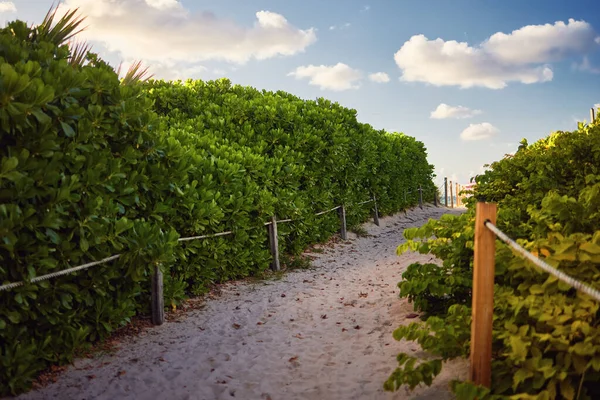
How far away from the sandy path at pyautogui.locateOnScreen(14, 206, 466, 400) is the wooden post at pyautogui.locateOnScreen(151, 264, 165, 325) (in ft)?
0.47

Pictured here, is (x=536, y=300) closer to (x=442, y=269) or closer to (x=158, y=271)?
(x=442, y=269)

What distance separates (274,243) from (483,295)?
7.09 m

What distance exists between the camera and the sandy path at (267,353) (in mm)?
4547

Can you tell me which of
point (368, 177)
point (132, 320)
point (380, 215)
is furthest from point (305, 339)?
point (380, 215)

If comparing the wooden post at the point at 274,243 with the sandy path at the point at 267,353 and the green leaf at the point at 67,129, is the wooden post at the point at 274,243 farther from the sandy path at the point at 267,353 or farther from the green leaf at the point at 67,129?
the green leaf at the point at 67,129

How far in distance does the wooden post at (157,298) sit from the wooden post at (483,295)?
432 cm

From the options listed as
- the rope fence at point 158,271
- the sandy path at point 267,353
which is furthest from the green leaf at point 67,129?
the sandy path at point 267,353

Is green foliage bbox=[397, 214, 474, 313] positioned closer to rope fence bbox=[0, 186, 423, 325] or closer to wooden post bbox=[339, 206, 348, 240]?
rope fence bbox=[0, 186, 423, 325]

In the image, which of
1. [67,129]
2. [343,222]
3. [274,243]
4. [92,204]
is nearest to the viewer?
[67,129]

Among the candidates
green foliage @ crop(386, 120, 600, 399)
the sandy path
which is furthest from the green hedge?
green foliage @ crop(386, 120, 600, 399)

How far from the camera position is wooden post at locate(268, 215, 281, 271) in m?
10.1

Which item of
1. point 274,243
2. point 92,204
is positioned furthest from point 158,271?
point 274,243

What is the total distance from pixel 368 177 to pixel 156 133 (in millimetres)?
12056

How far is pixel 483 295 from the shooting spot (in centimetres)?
335
